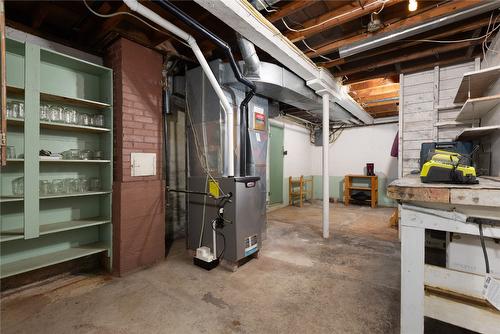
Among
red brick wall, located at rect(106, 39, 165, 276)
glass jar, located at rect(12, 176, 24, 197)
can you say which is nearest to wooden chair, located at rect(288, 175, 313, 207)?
red brick wall, located at rect(106, 39, 165, 276)

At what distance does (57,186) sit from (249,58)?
231cm

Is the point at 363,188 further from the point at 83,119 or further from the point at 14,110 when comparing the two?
the point at 14,110

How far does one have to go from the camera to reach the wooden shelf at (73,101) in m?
2.03

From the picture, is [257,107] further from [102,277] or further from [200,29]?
[102,277]

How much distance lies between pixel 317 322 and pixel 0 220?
2.74 meters

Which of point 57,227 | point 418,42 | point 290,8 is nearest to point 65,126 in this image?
point 57,227

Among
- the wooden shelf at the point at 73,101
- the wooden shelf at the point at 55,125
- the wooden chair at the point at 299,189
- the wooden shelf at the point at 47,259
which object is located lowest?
the wooden shelf at the point at 47,259

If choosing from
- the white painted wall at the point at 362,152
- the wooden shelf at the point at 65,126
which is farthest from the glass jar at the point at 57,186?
the white painted wall at the point at 362,152

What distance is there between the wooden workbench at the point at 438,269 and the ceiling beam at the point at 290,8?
169 centimetres

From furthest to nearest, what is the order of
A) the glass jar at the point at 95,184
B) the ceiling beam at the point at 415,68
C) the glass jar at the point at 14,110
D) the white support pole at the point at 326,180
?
the white support pole at the point at 326,180, the ceiling beam at the point at 415,68, the glass jar at the point at 95,184, the glass jar at the point at 14,110

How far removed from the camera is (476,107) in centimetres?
227

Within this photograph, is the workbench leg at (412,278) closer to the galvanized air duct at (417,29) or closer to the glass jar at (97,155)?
the galvanized air duct at (417,29)

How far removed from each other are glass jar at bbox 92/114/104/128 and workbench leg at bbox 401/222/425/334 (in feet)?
9.12

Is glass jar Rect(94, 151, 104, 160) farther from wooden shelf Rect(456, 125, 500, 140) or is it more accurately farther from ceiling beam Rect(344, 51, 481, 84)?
ceiling beam Rect(344, 51, 481, 84)
